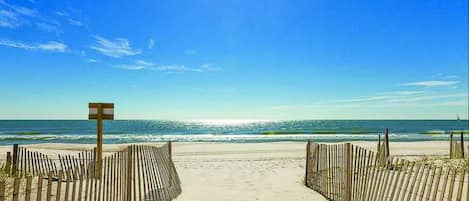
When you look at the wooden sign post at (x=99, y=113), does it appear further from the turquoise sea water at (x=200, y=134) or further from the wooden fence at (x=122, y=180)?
the turquoise sea water at (x=200, y=134)

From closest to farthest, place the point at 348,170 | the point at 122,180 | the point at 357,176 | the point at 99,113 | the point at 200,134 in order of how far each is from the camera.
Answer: the point at 122,180
the point at 357,176
the point at 348,170
the point at 99,113
the point at 200,134

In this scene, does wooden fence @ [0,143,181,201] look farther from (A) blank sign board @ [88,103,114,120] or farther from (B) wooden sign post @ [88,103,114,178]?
→ (A) blank sign board @ [88,103,114,120]

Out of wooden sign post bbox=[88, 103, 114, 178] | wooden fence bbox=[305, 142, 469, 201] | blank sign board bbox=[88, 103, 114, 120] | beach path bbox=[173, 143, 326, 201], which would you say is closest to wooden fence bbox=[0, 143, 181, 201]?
beach path bbox=[173, 143, 326, 201]

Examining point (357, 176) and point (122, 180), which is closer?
point (122, 180)

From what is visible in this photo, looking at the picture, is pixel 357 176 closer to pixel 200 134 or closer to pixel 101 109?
pixel 101 109

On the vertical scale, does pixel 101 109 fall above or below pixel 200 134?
above

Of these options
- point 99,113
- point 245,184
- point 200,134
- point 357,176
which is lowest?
point 200,134

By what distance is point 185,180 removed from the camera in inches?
456

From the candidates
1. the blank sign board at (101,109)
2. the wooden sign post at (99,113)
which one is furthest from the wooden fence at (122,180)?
the blank sign board at (101,109)

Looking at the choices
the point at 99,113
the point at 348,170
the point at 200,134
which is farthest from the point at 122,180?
the point at 200,134

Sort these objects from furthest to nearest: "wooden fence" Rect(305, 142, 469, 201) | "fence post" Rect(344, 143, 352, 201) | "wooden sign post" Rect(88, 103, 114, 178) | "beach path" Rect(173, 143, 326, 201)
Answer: "beach path" Rect(173, 143, 326, 201) → "wooden sign post" Rect(88, 103, 114, 178) → "fence post" Rect(344, 143, 352, 201) → "wooden fence" Rect(305, 142, 469, 201)

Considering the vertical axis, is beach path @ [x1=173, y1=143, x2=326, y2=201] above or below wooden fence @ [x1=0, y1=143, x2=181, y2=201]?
below

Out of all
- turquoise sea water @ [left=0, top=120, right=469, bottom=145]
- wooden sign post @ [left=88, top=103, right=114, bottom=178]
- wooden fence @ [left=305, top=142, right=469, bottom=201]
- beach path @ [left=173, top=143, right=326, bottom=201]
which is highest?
wooden sign post @ [left=88, top=103, right=114, bottom=178]

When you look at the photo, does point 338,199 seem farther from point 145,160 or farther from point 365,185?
point 145,160
